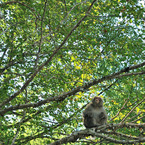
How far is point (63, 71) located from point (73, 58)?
87cm

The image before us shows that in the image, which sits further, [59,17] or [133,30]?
[59,17]

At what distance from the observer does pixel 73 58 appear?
1040 centimetres

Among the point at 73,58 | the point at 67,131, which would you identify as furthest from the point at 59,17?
the point at 67,131

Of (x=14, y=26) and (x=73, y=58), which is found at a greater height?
(x=14, y=26)

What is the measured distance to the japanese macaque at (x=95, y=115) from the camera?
8727 millimetres

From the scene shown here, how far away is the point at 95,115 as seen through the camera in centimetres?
884

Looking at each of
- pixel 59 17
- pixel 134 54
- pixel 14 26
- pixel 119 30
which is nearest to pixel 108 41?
pixel 119 30

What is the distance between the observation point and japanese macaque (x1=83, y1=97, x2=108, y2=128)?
8727mm

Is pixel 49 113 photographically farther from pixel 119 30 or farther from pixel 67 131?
pixel 119 30

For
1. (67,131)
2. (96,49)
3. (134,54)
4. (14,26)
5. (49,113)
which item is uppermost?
(14,26)

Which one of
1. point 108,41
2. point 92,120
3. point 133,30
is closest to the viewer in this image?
point 92,120

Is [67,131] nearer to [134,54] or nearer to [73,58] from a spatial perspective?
[73,58]

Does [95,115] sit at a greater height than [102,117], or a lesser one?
greater

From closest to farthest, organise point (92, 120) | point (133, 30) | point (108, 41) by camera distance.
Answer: point (92, 120), point (133, 30), point (108, 41)
